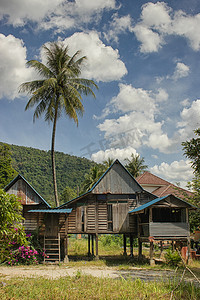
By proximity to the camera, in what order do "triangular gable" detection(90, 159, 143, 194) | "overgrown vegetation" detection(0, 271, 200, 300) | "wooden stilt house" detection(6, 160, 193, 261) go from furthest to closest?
1. "triangular gable" detection(90, 159, 143, 194)
2. "wooden stilt house" detection(6, 160, 193, 261)
3. "overgrown vegetation" detection(0, 271, 200, 300)

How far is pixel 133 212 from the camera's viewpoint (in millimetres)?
18547

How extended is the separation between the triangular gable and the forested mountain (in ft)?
126

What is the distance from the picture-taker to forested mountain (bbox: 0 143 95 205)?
208 feet

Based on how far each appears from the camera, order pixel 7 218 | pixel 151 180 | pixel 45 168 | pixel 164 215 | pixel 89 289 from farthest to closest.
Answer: pixel 45 168 → pixel 151 180 → pixel 164 215 → pixel 89 289 → pixel 7 218

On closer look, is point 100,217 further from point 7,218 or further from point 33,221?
point 7,218

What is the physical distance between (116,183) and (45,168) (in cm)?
5154

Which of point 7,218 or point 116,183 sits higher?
point 116,183

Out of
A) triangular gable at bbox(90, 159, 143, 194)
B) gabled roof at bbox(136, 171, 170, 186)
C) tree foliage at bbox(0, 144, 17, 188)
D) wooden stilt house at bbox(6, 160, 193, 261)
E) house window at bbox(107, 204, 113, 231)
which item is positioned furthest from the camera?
gabled roof at bbox(136, 171, 170, 186)

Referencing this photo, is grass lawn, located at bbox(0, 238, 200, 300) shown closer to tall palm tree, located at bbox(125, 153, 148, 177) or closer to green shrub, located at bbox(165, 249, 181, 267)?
green shrub, located at bbox(165, 249, 181, 267)

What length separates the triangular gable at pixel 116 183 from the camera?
1992cm

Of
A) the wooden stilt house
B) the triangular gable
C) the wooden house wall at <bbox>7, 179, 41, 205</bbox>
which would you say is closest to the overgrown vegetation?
the wooden stilt house

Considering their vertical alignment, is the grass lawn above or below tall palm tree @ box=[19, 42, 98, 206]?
below

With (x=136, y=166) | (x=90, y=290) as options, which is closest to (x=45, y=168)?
(x=136, y=166)

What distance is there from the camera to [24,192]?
1948 cm
